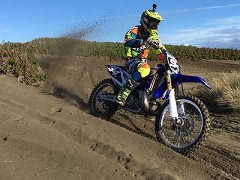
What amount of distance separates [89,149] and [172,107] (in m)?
1.53

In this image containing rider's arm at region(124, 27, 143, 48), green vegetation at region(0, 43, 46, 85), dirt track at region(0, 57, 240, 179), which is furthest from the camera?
green vegetation at region(0, 43, 46, 85)

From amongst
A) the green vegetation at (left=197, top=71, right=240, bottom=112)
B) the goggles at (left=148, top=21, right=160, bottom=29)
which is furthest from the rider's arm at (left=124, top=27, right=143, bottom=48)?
the green vegetation at (left=197, top=71, right=240, bottom=112)

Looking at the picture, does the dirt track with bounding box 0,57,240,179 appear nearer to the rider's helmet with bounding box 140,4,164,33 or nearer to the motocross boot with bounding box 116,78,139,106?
the motocross boot with bounding box 116,78,139,106

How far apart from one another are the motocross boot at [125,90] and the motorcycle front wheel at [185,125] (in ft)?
3.55

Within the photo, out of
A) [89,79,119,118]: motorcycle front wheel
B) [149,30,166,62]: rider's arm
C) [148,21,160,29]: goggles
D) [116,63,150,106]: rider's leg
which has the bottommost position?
[89,79,119,118]: motorcycle front wheel

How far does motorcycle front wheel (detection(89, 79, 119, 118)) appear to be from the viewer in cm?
777

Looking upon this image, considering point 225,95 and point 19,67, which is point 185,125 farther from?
point 19,67

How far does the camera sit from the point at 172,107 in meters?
5.73

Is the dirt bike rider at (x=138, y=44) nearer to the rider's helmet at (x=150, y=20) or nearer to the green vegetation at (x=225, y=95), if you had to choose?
the rider's helmet at (x=150, y=20)

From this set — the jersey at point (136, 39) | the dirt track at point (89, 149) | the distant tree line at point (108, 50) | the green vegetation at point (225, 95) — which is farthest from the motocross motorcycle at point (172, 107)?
the distant tree line at point (108, 50)

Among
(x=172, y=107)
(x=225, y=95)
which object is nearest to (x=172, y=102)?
(x=172, y=107)

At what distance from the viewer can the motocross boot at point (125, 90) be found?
6943 millimetres

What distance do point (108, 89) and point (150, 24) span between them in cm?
191

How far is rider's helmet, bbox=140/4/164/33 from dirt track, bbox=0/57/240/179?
1.90 metres
